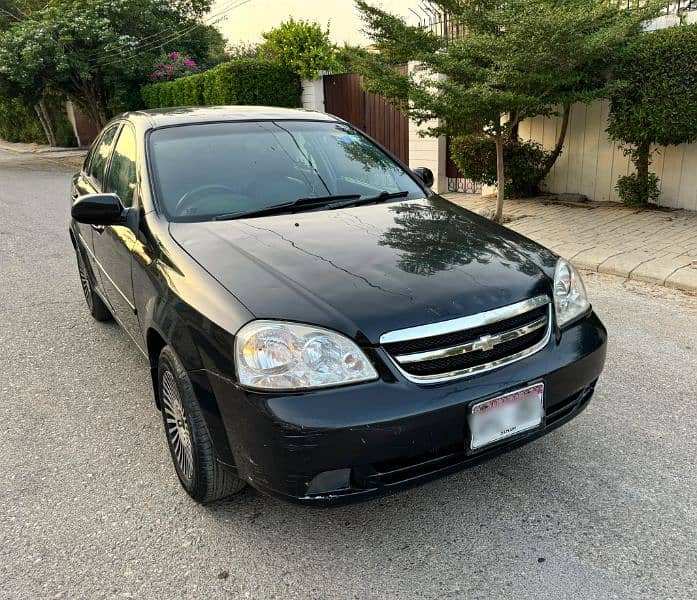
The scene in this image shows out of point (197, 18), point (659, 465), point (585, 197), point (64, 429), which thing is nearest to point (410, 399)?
point (659, 465)

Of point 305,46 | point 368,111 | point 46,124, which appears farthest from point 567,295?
point 46,124

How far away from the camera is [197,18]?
24.3 meters

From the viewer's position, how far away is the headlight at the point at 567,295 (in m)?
2.55

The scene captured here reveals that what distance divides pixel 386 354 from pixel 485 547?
0.87 metres

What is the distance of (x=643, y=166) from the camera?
25.2 feet

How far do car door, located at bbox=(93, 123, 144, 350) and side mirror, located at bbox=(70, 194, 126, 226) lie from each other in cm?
8

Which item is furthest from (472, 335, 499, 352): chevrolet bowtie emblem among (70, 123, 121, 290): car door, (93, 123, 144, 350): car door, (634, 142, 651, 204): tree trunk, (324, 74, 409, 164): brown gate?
(324, 74, 409, 164): brown gate

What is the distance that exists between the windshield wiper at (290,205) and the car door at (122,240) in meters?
0.49

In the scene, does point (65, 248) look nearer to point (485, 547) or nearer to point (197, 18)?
point (485, 547)

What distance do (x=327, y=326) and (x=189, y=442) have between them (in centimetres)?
84

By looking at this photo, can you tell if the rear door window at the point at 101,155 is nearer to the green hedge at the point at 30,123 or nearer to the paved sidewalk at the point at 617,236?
the paved sidewalk at the point at 617,236

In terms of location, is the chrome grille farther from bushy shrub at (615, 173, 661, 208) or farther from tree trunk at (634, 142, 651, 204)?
bushy shrub at (615, 173, 661, 208)

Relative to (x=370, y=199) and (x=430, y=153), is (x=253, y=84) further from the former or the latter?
(x=370, y=199)

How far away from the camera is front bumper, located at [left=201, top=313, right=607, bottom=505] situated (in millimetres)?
1987
